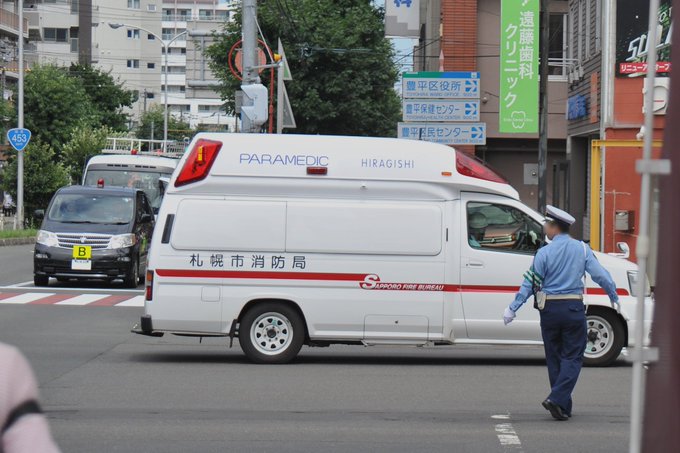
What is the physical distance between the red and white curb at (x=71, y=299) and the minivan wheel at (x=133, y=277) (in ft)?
4.60

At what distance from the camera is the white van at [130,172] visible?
100 feet

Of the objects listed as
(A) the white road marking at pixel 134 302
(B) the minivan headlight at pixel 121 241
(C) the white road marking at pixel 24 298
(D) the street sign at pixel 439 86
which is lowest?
(A) the white road marking at pixel 134 302

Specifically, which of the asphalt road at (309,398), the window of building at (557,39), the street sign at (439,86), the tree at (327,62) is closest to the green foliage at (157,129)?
the tree at (327,62)

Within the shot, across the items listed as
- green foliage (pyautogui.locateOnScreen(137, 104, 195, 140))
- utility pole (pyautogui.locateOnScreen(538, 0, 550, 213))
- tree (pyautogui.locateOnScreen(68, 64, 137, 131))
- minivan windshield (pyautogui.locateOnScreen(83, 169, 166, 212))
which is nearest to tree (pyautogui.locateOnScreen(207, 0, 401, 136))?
minivan windshield (pyautogui.locateOnScreen(83, 169, 166, 212))

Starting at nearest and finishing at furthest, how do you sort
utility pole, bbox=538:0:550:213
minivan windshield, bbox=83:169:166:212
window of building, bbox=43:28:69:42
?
utility pole, bbox=538:0:550:213 → minivan windshield, bbox=83:169:166:212 → window of building, bbox=43:28:69:42

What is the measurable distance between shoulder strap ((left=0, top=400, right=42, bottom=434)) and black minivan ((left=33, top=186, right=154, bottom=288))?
2063 centimetres

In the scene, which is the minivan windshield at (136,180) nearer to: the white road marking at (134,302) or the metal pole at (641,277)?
the white road marking at (134,302)

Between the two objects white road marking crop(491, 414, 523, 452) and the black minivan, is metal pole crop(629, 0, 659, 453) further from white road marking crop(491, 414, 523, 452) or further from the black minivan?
the black minivan

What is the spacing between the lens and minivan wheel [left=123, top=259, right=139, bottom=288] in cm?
2364

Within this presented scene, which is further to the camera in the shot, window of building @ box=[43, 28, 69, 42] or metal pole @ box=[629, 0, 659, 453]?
window of building @ box=[43, 28, 69, 42]

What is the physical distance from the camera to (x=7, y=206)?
199 feet

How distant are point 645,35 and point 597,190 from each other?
354 cm

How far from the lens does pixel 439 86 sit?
1171 inches

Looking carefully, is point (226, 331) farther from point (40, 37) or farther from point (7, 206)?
point (40, 37)
